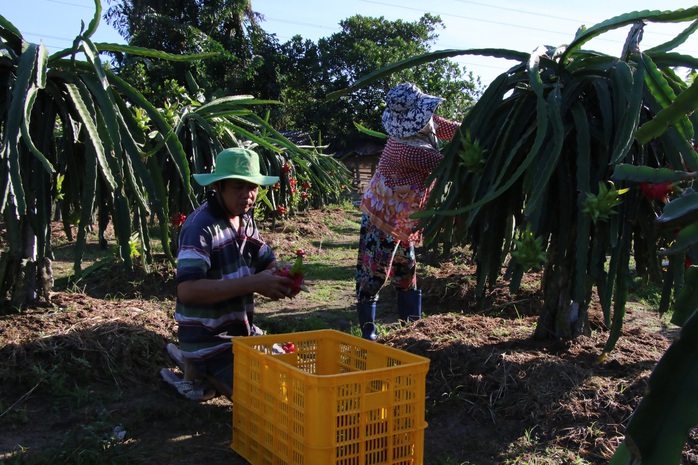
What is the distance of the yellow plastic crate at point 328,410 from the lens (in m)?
2.50

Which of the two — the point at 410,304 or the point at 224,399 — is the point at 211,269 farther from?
the point at 410,304

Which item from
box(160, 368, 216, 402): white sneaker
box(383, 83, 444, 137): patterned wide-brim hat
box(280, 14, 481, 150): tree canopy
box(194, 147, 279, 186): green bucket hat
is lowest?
box(160, 368, 216, 402): white sneaker

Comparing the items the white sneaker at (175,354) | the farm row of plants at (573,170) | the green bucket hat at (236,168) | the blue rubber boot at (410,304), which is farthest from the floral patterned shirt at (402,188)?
the white sneaker at (175,354)

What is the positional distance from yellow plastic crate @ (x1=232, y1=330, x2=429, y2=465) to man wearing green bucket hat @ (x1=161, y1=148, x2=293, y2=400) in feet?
1.21

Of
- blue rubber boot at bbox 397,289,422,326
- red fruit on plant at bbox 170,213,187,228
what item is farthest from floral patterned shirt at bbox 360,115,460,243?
red fruit on plant at bbox 170,213,187,228

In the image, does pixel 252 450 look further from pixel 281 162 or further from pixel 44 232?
pixel 281 162

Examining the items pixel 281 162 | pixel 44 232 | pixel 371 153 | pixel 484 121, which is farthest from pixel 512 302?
pixel 371 153

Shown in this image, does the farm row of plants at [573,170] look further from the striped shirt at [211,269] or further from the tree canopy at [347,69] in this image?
the tree canopy at [347,69]

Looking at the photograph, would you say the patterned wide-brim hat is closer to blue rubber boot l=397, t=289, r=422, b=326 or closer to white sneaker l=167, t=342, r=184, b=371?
blue rubber boot l=397, t=289, r=422, b=326

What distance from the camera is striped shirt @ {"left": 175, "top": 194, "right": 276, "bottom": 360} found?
3.27 m

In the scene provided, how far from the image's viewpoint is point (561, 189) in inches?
132

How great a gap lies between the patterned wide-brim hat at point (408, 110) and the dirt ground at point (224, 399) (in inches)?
49.2

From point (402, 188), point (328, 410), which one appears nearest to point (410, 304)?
point (402, 188)

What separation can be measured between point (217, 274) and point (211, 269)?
38 mm
